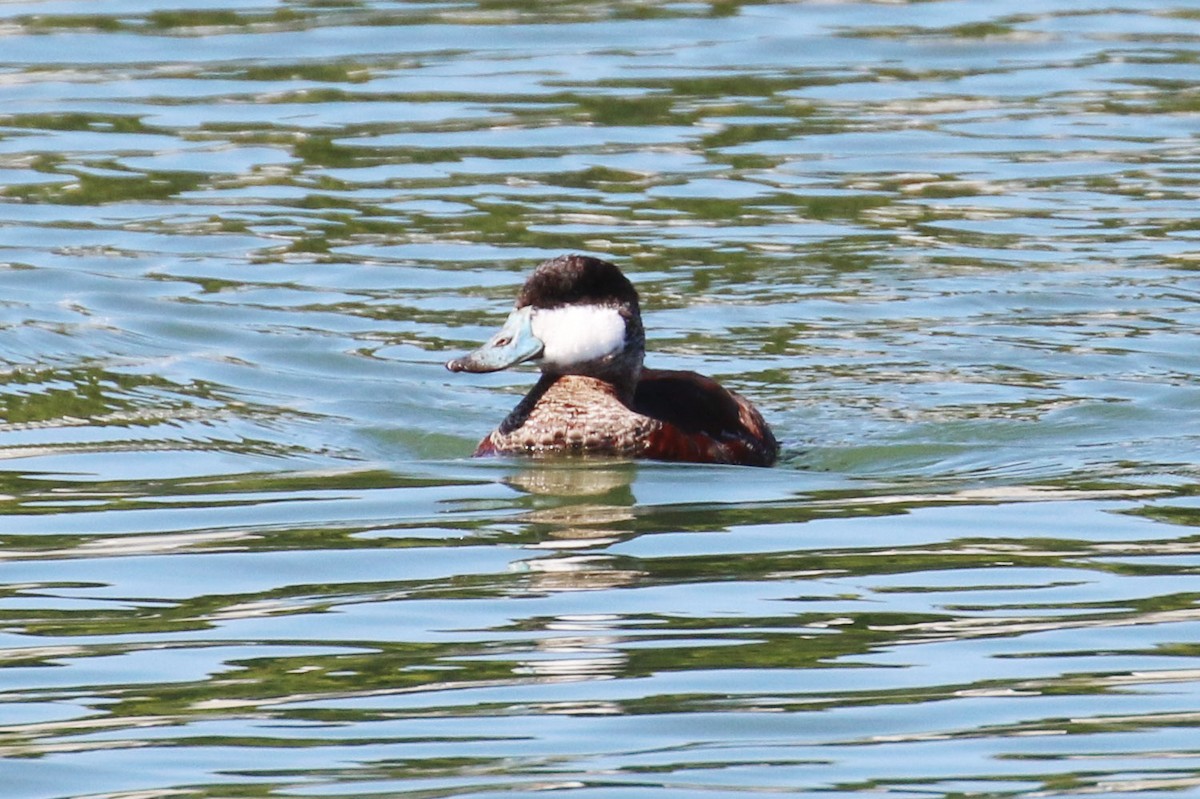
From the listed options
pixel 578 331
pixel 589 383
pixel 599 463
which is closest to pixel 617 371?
pixel 589 383

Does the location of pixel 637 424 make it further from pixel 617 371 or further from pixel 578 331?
pixel 578 331

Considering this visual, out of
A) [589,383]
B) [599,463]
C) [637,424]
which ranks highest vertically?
[589,383]

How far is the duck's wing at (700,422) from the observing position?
970 cm

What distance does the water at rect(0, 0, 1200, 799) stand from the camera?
5906mm

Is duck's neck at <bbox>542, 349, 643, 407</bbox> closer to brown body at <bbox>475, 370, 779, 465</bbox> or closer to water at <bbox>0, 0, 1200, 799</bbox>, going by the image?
brown body at <bbox>475, 370, 779, 465</bbox>

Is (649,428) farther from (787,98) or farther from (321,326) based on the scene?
(787,98)

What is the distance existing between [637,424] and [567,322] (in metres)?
0.48

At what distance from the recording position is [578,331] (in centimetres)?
972

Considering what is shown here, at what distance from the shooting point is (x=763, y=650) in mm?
6559

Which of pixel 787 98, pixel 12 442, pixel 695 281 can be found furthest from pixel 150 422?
pixel 787 98

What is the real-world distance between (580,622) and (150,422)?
423 centimetres

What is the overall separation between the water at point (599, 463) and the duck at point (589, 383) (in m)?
0.21

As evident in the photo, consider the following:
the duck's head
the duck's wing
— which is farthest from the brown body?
the duck's head

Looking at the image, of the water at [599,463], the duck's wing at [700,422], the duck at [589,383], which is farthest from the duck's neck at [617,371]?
the water at [599,463]
